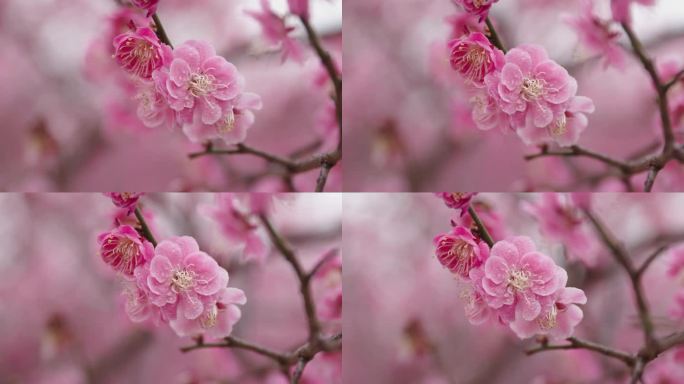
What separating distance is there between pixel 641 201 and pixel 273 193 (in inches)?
22.4

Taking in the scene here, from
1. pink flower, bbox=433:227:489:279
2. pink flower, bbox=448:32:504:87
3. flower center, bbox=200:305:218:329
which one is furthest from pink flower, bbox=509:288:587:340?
flower center, bbox=200:305:218:329

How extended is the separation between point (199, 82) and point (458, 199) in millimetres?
435

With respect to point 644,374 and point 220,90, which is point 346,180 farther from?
point 644,374

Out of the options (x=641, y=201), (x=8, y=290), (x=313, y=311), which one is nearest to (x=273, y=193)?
(x=313, y=311)

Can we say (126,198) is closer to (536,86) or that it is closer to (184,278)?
(184,278)

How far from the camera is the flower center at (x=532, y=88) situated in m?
1.12

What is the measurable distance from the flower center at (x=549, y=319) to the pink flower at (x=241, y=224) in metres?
0.44

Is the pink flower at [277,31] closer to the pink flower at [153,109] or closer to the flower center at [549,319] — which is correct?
the pink flower at [153,109]

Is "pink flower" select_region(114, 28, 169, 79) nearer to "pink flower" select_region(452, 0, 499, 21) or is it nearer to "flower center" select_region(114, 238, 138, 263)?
"flower center" select_region(114, 238, 138, 263)

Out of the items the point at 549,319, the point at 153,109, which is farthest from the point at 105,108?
the point at 549,319

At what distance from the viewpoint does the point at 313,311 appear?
47.6 inches

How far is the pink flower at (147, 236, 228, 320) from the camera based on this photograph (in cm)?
115

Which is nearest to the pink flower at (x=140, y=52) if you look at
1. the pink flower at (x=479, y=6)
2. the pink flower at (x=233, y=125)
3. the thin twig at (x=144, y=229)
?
the pink flower at (x=233, y=125)

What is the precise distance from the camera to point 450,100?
3.85 ft
